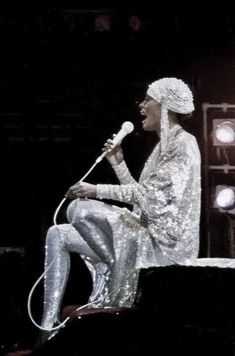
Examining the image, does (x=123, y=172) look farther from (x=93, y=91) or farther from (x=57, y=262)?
(x=93, y=91)

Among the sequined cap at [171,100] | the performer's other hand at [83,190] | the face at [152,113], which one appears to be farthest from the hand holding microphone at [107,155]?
the sequined cap at [171,100]

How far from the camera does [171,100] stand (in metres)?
3.63

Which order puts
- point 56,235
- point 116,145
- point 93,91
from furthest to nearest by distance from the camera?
point 93,91
point 116,145
point 56,235

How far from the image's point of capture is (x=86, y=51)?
17.8ft

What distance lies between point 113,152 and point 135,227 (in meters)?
0.50

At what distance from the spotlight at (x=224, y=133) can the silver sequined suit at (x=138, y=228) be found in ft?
5.59

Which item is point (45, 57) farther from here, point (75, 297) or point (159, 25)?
point (75, 297)

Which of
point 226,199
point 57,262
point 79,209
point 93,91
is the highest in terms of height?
point 93,91

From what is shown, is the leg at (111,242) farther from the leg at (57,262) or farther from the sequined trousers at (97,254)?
the leg at (57,262)

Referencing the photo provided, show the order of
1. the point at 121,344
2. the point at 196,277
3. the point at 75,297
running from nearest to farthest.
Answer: the point at 121,344, the point at 196,277, the point at 75,297

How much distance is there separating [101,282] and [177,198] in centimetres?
67

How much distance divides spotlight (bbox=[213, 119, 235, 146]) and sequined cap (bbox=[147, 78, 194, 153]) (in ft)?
5.36

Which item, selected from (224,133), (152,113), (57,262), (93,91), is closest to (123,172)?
(152,113)

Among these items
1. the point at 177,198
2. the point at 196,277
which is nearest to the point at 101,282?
the point at 177,198
